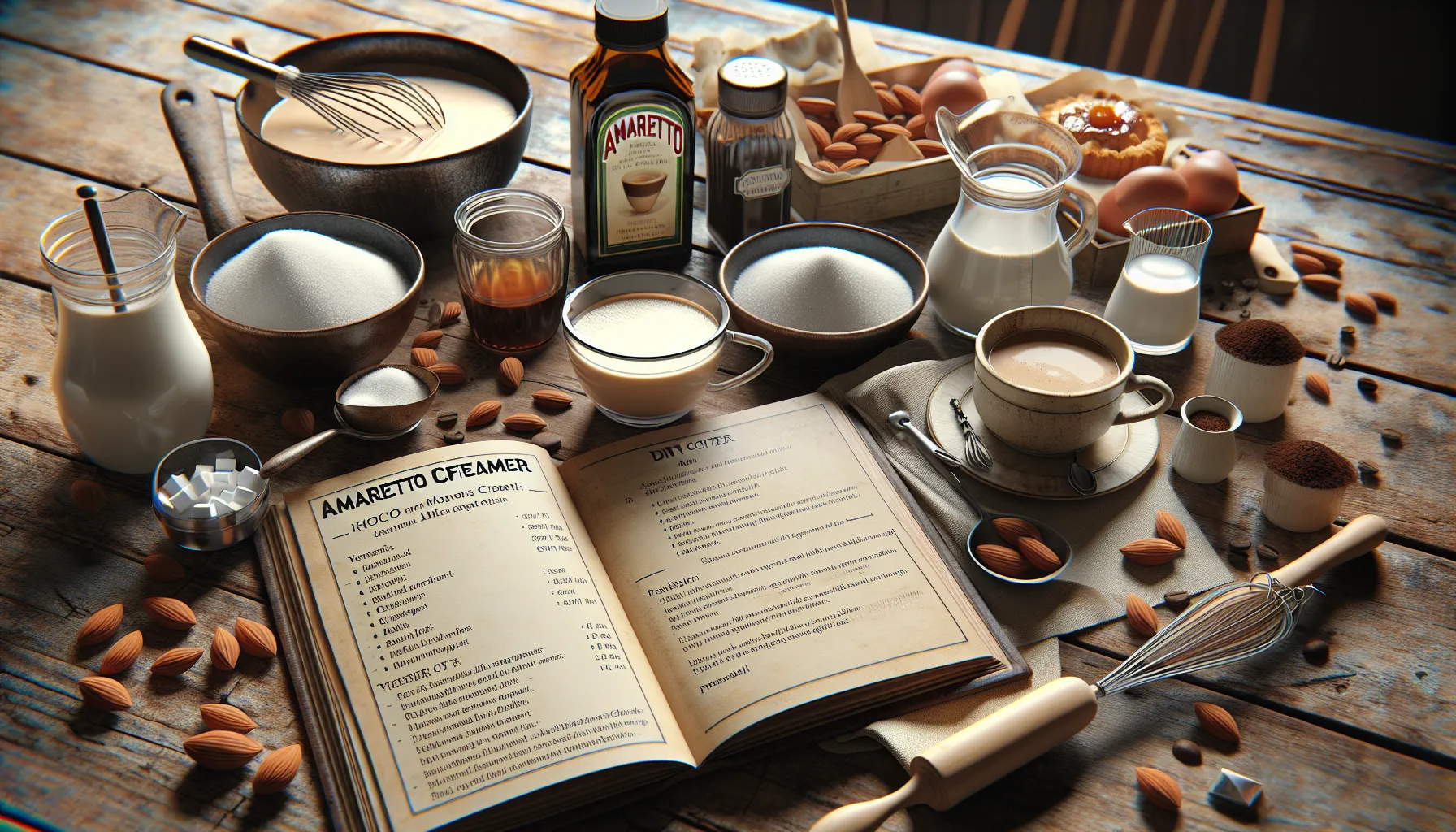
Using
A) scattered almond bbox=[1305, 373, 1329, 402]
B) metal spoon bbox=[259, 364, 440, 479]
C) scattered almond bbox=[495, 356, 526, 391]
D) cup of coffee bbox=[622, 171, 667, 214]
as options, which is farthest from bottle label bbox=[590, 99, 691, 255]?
scattered almond bbox=[1305, 373, 1329, 402]

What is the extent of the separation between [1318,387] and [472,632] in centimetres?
97

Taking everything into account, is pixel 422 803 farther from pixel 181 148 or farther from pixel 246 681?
pixel 181 148

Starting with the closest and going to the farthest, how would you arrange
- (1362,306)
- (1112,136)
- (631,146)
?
(631,146) → (1362,306) → (1112,136)

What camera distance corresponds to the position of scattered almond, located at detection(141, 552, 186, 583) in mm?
962

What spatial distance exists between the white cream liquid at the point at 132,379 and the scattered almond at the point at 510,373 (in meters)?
0.30

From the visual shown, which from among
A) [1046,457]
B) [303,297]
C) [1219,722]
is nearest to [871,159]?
[1046,457]

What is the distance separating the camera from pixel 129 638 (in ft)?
2.96

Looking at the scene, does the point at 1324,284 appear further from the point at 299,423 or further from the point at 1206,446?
the point at 299,423

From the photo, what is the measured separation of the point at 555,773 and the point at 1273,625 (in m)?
0.63

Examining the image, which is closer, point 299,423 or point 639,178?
point 299,423

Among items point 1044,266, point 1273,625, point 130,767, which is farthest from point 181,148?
point 1273,625

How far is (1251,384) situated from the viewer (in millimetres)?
1155

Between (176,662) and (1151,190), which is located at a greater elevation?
(1151,190)

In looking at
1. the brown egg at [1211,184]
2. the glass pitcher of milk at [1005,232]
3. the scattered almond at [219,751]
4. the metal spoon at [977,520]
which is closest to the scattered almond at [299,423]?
the scattered almond at [219,751]
